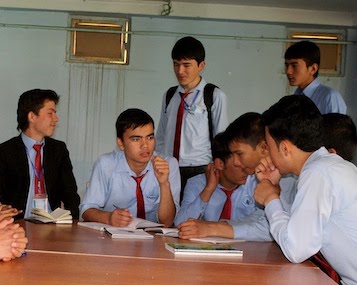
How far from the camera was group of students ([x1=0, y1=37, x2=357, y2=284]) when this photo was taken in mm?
2756

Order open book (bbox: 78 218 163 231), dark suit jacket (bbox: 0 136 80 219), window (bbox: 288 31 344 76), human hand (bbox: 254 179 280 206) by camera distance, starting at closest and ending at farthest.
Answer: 1. human hand (bbox: 254 179 280 206)
2. open book (bbox: 78 218 163 231)
3. dark suit jacket (bbox: 0 136 80 219)
4. window (bbox: 288 31 344 76)

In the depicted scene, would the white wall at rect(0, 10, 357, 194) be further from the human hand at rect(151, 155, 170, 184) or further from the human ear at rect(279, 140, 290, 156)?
the human ear at rect(279, 140, 290, 156)

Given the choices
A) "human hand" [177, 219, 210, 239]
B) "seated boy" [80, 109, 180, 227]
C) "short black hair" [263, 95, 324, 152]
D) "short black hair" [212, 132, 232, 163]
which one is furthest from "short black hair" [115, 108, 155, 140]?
"short black hair" [263, 95, 324, 152]

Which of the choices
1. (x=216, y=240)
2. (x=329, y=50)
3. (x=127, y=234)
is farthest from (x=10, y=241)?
(x=329, y=50)

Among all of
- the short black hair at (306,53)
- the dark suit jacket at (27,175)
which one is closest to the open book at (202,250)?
the dark suit jacket at (27,175)

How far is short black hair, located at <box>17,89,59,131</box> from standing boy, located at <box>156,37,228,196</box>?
86cm

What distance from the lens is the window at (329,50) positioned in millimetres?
7184

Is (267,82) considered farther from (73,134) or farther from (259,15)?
(73,134)

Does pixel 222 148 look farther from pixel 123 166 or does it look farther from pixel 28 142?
pixel 28 142

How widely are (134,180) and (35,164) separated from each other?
3.19ft

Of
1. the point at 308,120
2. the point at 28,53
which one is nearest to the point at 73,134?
the point at 28,53

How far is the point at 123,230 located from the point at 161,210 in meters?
0.59

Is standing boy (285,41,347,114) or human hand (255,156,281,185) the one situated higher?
standing boy (285,41,347,114)

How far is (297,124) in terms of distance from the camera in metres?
2.84
